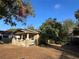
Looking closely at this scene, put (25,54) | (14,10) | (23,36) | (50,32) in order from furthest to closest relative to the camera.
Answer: (23,36) → (50,32) → (14,10) → (25,54)

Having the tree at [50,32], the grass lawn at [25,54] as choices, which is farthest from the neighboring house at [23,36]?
the grass lawn at [25,54]

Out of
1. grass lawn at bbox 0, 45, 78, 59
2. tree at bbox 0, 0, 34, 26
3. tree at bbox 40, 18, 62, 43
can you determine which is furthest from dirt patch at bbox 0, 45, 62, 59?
tree at bbox 40, 18, 62, 43

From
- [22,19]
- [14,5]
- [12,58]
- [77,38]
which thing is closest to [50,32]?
[77,38]

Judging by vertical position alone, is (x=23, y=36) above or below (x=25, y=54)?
above

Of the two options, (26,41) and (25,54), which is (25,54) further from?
(26,41)

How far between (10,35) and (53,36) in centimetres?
1027

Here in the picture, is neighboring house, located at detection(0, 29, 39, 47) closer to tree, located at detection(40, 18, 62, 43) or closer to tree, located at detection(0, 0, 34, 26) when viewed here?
tree, located at detection(40, 18, 62, 43)

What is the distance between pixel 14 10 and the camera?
31.4 m

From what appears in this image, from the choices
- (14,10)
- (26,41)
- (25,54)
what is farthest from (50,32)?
(25,54)

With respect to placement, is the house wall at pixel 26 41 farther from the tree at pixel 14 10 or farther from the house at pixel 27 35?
the tree at pixel 14 10

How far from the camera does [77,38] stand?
1535 inches

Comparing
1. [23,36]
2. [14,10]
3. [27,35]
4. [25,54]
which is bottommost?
[25,54]

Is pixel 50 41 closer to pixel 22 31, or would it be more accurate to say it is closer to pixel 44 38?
pixel 44 38

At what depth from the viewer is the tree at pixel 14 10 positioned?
28.6 metres
